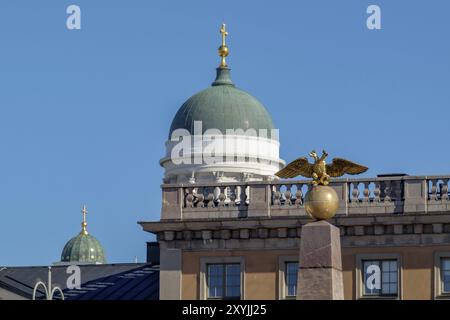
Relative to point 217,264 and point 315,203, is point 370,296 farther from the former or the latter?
point 315,203

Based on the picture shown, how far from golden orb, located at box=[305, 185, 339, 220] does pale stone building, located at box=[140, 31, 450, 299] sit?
22.4m

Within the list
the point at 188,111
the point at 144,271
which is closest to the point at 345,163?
the point at 144,271

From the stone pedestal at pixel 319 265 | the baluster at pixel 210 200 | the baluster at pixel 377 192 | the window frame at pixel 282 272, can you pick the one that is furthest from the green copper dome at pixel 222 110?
the stone pedestal at pixel 319 265

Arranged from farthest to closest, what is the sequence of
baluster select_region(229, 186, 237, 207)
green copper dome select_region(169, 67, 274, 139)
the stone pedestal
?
green copper dome select_region(169, 67, 274, 139) < baluster select_region(229, 186, 237, 207) < the stone pedestal

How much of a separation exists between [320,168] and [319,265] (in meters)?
2.05

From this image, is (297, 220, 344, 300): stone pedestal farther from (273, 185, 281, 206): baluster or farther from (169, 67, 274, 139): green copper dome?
(169, 67, 274, 139): green copper dome

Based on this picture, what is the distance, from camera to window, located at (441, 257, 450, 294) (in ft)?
231

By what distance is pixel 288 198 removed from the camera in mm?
72812

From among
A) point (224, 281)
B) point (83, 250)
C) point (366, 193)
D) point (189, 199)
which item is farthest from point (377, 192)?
point (83, 250)

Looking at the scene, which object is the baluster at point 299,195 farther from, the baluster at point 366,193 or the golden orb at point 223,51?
the golden orb at point 223,51

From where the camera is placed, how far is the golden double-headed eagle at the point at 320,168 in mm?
48438

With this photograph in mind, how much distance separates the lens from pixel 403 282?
7050 cm

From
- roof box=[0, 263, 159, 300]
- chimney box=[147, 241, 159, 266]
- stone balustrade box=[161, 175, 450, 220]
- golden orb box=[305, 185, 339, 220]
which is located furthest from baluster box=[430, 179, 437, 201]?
golden orb box=[305, 185, 339, 220]

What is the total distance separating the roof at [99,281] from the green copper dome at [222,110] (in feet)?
41.4
